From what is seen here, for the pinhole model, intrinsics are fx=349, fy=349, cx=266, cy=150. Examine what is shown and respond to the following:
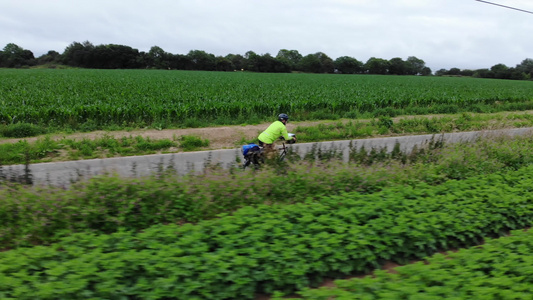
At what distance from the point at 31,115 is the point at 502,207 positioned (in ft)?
52.7

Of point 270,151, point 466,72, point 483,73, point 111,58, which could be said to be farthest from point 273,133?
point 466,72

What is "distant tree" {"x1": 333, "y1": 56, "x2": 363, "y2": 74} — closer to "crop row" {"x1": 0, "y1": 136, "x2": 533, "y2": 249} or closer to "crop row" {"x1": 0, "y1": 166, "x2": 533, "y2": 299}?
"crop row" {"x1": 0, "y1": 136, "x2": 533, "y2": 249}

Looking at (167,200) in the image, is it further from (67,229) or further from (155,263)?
(155,263)

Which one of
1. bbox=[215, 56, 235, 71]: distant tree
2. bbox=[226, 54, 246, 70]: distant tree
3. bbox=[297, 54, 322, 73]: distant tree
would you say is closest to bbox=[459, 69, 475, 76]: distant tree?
bbox=[297, 54, 322, 73]: distant tree

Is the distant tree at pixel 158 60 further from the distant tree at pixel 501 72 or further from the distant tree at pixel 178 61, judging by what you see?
the distant tree at pixel 501 72

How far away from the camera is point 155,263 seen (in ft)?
11.6

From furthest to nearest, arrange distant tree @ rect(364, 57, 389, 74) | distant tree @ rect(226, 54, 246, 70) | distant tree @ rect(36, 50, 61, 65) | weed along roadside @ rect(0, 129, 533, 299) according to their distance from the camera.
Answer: distant tree @ rect(364, 57, 389, 74) → distant tree @ rect(36, 50, 61, 65) → distant tree @ rect(226, 54, 246, 70) → weed along roadside @ rect(0, 129, 533, 299)

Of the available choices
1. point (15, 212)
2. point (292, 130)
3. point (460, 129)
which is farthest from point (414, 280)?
point (460, 129)

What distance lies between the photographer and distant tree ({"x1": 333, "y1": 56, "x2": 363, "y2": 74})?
94694 mm

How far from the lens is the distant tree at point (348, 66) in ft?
311

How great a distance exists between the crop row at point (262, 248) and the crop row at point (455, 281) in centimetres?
60

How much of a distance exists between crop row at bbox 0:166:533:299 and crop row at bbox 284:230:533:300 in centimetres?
60

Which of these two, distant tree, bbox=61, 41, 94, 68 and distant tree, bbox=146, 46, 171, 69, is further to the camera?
distant tree, bbox=146, 46, 171, 69

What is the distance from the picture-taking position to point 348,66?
313 ft
